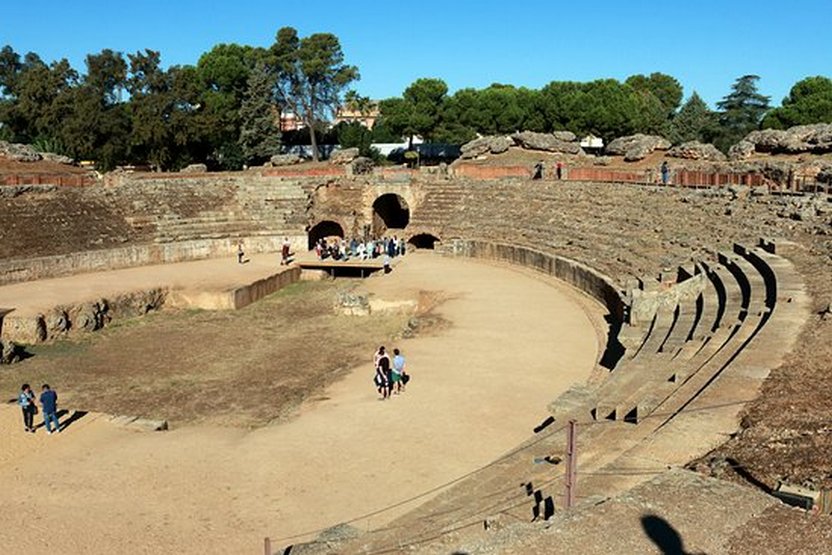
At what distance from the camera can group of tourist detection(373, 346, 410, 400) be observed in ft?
49.6

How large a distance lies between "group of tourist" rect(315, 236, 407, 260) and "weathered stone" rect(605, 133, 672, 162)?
46.7 feet

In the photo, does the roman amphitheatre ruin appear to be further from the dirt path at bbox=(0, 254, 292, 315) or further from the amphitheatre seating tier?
the dirt path at bbox=(0, 254, 292, 315)

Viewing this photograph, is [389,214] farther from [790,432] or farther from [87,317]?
[790,432]

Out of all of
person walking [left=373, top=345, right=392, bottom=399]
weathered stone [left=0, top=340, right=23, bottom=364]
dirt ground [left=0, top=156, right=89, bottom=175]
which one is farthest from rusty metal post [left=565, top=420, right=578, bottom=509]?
dirt ground [left=0, top=156, right=89, bottom=175]

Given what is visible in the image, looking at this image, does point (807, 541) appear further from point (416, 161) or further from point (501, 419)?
point (416, 161)

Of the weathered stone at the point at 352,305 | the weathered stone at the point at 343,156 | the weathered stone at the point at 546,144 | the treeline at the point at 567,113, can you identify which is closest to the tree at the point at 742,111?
the treeline at the point at 567,113

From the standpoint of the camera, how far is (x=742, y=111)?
55250mm

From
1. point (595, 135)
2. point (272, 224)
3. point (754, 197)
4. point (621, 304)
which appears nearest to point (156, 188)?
point (272, 224)

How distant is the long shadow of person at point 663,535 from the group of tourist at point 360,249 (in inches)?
1002

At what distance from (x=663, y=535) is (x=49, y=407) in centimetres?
1118

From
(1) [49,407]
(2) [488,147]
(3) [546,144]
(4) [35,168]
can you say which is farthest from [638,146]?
(1) [49,407]

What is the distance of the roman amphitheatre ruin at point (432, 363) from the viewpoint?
799cm

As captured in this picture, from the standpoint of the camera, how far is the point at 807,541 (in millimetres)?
6176

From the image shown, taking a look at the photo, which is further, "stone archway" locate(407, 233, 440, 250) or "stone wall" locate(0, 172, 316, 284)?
"stone archway" locate(407, 233, 440, 250)
